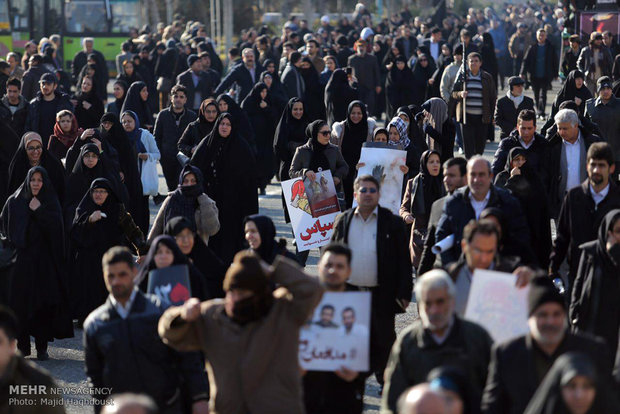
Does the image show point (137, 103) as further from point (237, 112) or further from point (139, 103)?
point (237, 112)

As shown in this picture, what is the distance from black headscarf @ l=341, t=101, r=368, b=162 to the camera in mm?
13094

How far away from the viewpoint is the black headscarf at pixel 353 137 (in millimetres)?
13094

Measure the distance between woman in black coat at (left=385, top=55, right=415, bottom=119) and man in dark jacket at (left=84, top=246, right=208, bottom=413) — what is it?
16.2 m

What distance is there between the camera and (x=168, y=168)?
47.2 ft

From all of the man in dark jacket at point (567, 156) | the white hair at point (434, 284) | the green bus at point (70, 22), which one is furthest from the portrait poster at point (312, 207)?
the green bus at point (70, 22)

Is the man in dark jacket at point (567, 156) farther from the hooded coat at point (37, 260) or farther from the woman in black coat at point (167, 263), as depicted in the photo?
the woman in black coat at point (167, 263)

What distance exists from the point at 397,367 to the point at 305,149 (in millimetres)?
6197

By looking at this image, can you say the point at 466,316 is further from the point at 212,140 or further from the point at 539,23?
the point at 539,23

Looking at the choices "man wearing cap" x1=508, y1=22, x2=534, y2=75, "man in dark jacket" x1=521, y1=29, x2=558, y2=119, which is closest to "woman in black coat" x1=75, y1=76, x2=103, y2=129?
"man in dark jacket" x1=521, y1=29, x2=558, y2=119

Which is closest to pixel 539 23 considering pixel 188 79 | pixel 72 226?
pixel 188 79

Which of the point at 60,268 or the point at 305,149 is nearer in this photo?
the point at 60,268

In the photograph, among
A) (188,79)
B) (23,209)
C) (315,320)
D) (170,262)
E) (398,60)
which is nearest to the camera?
(315,320)

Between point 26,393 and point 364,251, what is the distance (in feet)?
9.84

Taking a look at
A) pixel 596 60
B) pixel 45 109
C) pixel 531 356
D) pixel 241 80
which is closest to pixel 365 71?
pixel 241 80
